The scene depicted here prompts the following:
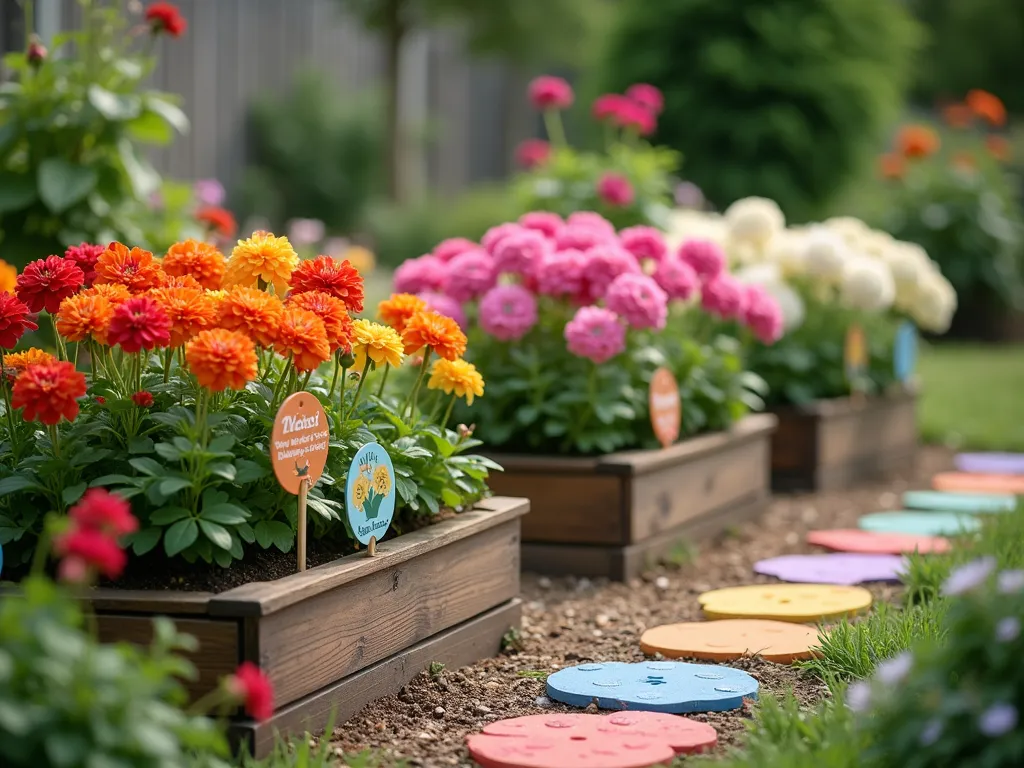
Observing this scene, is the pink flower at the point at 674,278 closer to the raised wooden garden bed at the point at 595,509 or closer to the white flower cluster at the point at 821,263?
the raised wooden garden bed at the point at 595,509

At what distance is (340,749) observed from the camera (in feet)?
7.71

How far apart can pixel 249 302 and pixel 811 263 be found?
3.64 m

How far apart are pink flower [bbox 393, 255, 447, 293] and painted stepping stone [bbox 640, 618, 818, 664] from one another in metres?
1.35

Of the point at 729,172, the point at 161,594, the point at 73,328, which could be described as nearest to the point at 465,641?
the point at 161,594

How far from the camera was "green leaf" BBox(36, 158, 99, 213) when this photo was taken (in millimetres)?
4020

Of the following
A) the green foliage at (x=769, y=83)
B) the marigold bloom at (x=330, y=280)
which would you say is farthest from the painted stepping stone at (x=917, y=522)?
the green foliage at (x=769, y=83)

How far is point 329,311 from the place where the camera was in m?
2.41

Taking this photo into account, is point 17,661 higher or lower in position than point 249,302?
lower

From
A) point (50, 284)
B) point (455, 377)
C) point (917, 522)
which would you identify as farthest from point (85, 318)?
point (917, 522)

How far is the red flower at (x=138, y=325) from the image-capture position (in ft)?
7.13

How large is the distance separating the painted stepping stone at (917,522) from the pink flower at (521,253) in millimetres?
1505

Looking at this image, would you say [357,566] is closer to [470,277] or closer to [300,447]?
[300,447]

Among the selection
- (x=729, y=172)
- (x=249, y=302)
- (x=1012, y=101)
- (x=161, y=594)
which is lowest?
(x=161, y=594)

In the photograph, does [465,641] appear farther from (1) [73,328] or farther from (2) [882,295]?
(2) [882,295]
